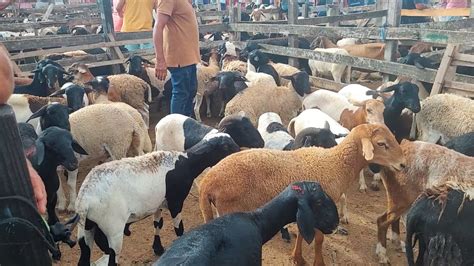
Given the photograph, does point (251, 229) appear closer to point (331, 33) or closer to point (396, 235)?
point (396, 235)

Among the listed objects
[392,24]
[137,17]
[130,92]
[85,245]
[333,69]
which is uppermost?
[137,17]

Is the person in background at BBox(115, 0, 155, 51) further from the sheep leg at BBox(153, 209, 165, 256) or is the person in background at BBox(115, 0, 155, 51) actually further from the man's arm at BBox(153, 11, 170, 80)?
the sheep leg at BBox(153, 209, 165, 256)

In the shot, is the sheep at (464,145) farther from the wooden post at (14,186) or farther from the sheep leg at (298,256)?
the wooden post at (14,186)

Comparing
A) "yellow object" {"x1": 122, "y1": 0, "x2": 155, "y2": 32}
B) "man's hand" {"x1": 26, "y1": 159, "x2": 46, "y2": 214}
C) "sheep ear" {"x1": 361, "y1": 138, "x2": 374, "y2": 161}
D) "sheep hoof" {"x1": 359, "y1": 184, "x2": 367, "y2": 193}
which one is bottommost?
"sheep hoof" {"x1": 359, "y1": 184, "x2": 367, "y2": 193}

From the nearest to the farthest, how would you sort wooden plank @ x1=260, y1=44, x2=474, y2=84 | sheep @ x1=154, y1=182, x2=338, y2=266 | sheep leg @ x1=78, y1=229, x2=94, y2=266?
sheep @ x1=154, y1=182, x2=338, y2=266 → sheep leg @ x1=78, y1=229, x2=94, y2=266 → wooden plank @ x1=260, y1=44, x2=474, y2=84

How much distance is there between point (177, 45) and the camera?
5.71 m

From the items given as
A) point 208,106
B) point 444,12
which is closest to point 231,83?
point 208,106

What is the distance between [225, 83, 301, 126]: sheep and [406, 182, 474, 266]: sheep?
3967mm

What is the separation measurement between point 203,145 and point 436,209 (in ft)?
7.21

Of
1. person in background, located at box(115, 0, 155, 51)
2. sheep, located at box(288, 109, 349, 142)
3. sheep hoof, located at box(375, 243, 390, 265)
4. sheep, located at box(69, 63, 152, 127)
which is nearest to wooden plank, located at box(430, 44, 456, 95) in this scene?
sheep, located at box(288, 109, 349, 142)

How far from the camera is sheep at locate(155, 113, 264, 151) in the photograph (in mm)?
5039

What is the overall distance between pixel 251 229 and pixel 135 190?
1.32 metres

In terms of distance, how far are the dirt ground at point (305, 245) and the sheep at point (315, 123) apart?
94 cm

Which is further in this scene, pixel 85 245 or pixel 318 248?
pixel 318 248
